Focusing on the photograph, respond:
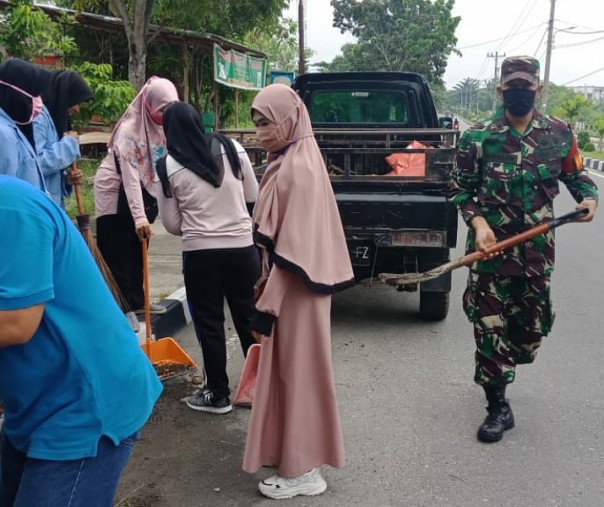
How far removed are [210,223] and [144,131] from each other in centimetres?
119

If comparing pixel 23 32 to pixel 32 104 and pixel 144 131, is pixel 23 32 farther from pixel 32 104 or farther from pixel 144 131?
pixel 32 104

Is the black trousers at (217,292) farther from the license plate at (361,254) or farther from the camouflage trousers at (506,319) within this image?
the license plate at (361,254)

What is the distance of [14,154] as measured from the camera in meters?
2.68

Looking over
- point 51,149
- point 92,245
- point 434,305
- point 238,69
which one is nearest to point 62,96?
point 51,149

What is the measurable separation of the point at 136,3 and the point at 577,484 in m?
Result: 10.2

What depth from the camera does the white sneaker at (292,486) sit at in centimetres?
290

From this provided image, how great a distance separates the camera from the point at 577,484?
303cm

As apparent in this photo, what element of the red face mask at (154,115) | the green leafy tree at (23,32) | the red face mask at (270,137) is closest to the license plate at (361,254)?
the red face mask at (154,115)

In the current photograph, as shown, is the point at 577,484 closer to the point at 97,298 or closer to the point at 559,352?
the point at 559,352

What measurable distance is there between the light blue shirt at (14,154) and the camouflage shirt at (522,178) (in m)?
2.09

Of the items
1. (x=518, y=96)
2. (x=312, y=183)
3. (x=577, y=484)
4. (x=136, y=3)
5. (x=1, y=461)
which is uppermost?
(x=136, y=3)

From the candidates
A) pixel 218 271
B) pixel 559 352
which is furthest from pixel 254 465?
pixel 559 352

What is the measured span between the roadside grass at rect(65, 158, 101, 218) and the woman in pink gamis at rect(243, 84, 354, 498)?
430cm

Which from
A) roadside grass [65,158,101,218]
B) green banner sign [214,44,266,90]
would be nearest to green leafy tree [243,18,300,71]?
green banner sign [214,44,266,90]
